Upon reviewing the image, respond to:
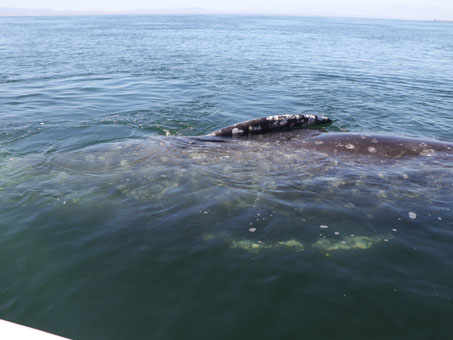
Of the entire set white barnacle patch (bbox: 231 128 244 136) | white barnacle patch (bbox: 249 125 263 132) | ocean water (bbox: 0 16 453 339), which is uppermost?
white barnacle patch (bbox: 249 125 263 132)

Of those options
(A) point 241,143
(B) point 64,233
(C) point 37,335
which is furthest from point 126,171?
(C) point 37,335

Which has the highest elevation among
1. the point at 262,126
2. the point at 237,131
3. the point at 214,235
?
the point at 262,126

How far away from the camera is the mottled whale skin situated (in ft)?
28.6

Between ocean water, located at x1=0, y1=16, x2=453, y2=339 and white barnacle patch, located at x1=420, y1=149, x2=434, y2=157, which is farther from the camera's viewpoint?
white barnacle patch, located at x1=420, y1=149, x2=434, y2=157

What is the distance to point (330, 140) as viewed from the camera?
9.30 metres

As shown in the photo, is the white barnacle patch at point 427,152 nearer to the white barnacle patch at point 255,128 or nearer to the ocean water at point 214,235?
the ocean water at point 214,235

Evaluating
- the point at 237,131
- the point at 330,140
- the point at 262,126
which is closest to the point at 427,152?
the point at 330,140

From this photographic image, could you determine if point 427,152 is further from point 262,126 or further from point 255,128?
point 255,128

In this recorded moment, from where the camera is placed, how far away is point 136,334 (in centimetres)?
416

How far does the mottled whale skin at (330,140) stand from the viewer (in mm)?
8703

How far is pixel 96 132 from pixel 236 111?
20.1 feet

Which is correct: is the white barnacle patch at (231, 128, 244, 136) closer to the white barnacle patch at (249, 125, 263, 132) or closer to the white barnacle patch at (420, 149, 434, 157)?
the white barnacle patch at (249, 125, 263, 132)

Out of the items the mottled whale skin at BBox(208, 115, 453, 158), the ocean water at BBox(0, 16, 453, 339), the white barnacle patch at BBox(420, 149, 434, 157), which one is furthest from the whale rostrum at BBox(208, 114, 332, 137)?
the white barnacle patch at BBox(420, 149, 434, 157)

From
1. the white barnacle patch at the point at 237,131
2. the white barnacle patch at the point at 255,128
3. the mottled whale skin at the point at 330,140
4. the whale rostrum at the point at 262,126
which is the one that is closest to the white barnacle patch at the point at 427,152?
the mottled whale skin at the point at 330,140
